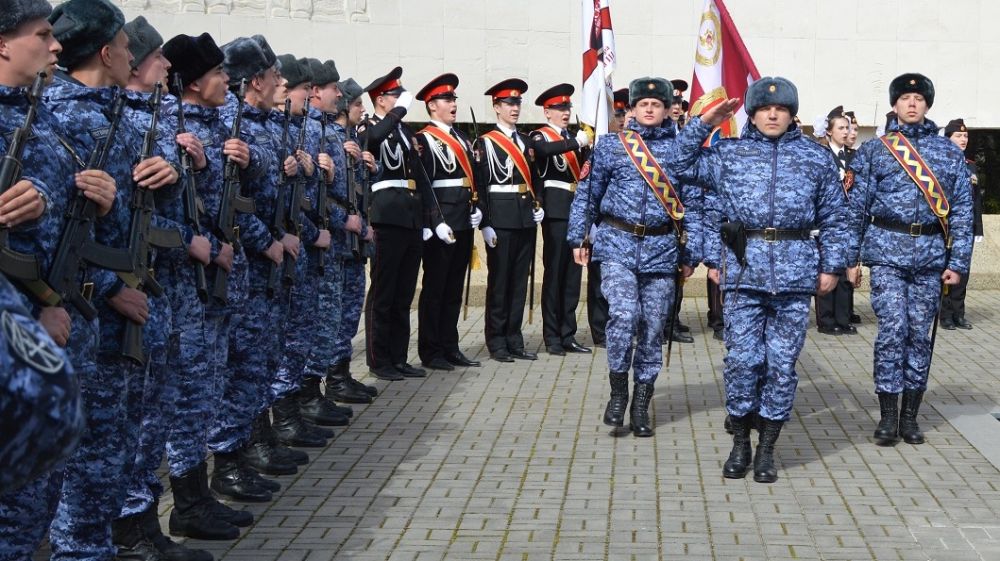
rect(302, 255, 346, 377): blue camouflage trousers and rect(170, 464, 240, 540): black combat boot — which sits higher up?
rect(302, 255, 346, 377): blue camouflage trousers

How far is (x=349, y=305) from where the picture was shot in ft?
29.9

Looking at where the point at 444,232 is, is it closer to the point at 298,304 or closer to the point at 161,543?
the point at 298,304

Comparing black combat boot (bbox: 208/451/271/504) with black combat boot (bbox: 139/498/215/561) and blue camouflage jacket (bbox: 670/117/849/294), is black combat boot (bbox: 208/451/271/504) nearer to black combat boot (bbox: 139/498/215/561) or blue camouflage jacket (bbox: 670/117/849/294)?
black combat boot (bbox: 139/498/215/561)

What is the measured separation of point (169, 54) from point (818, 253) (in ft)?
11.1

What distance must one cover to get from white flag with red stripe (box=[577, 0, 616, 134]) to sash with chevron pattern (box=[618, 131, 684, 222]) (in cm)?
164

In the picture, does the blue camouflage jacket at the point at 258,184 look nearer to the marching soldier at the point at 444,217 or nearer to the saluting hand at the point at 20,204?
the saluting hand at the point at 20,204

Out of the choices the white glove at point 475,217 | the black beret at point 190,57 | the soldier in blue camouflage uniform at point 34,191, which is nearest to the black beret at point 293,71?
the black beret at point 190,57

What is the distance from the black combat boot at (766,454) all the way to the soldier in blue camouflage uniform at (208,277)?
2567 mm

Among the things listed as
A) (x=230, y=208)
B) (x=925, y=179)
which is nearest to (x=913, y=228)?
(x=925, y=179)

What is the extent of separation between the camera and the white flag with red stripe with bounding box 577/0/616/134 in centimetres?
991

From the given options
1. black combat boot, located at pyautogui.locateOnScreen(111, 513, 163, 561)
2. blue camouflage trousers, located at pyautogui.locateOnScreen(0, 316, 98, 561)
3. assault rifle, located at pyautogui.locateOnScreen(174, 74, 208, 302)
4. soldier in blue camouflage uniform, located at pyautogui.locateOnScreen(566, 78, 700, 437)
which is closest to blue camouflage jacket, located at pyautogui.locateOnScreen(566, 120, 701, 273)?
soldier in blue camouflage uniform, located at pyautogui.locateOnScreen(566, 78, 700, 437)

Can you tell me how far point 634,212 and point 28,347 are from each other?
21.1 feet

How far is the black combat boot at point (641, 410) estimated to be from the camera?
7.96m

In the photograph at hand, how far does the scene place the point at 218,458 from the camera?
639cm
